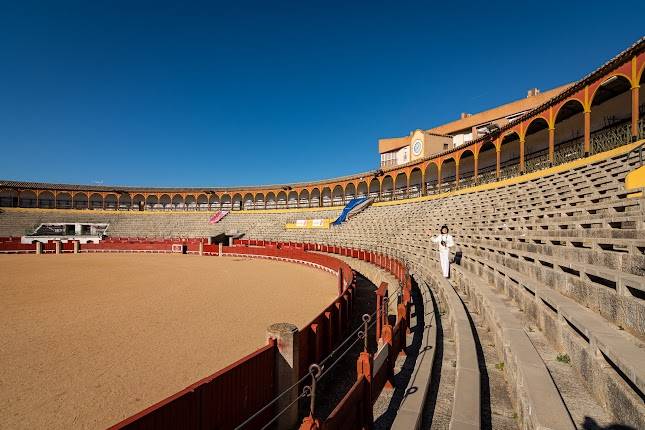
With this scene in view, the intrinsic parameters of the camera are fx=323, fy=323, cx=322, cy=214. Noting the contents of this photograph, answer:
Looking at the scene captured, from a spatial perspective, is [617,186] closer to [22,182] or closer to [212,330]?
[212,330]

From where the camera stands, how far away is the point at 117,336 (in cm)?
750

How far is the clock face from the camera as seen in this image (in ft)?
112

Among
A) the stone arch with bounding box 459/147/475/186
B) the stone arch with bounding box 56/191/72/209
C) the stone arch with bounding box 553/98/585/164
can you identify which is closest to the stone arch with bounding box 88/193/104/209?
the stone arch with bounding box 56/191/72/209

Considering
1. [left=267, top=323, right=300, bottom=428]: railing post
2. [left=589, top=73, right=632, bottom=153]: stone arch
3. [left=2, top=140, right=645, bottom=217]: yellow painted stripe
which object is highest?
[left=589, top=73, right=632, bottom=153]: stone arch

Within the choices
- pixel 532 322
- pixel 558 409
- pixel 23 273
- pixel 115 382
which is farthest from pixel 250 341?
pixel 23 273

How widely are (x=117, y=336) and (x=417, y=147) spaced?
3293cm

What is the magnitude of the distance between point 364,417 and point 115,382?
4383mm

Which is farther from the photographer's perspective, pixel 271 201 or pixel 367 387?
pixel 271 201

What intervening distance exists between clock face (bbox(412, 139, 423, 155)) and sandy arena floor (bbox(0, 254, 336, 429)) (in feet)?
79.0

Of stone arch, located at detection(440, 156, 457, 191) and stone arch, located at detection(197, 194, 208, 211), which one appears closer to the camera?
stone arch, located at detection(440, 156, 457, 191)

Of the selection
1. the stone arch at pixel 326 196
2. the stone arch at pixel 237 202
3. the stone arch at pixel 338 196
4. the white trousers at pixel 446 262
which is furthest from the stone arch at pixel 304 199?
the white trousers at pixel 446 262

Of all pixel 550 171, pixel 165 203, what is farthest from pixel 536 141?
pixel 165 203

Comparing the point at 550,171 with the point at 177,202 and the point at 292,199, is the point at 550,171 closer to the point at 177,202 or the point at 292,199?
the point at 292,199

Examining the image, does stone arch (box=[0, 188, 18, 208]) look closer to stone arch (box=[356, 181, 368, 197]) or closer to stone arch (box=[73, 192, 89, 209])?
stone arch (box=[73, 192, 89, 209])
